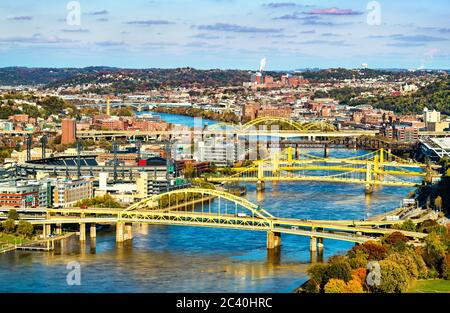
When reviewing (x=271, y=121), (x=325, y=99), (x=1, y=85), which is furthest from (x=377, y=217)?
(x=1, y=85)

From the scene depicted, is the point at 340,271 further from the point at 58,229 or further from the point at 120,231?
the point at 58,229

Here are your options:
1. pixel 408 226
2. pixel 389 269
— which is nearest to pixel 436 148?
pixel 408 226

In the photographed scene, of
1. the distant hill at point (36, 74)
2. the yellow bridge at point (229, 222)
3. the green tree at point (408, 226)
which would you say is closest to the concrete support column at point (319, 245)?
the yellow bridge at point (229, 222)

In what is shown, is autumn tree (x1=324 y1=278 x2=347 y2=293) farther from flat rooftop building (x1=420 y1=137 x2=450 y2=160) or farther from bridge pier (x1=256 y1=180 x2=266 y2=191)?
flat rooftop building (x1=420 y1=137 x2=450 y2=160)

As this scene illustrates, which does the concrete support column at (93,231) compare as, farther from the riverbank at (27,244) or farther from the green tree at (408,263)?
the green tree at (408,263)
